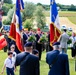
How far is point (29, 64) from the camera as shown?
11703 mm

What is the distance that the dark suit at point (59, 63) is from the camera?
12633mm

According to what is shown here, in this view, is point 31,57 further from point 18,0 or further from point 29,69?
point 18,0

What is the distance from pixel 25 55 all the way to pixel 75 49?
42.1 ft

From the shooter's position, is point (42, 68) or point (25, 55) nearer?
point (25, 55)

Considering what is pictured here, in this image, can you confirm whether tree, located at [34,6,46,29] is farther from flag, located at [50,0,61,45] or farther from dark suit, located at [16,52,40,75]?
dark suit, located at [16,52,40,75]

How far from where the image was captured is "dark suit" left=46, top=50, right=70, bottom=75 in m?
12.6

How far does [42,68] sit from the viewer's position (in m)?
21.2

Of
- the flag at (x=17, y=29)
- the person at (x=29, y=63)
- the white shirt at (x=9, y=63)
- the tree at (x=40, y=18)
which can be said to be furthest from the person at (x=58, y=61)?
the tree at (x=40, y=18)

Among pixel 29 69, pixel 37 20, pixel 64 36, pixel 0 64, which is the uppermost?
pixel 29 69

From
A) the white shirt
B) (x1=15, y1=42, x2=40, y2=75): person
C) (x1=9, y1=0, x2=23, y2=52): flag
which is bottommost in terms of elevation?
the white shirt

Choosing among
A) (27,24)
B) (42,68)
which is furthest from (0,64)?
(27,24)

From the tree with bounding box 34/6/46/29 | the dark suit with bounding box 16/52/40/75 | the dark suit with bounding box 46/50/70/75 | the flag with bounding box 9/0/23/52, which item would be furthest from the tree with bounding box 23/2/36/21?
the dark suit with bounding box 16/52/40/75

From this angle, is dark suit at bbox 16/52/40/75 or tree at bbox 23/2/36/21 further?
tree at bbox 23/2/36/21

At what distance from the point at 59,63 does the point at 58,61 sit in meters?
0.07
